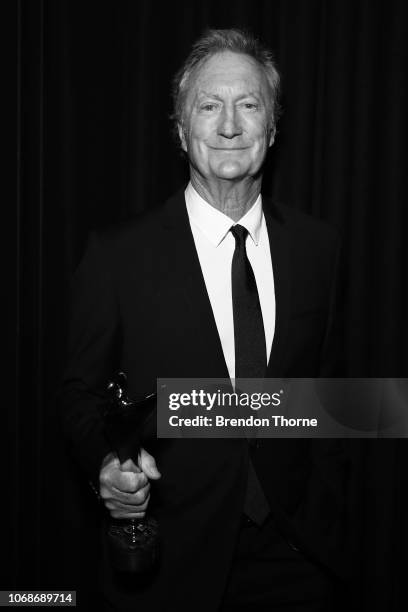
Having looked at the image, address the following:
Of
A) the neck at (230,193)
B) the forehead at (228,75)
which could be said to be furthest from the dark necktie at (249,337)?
the forehead at (228,75)

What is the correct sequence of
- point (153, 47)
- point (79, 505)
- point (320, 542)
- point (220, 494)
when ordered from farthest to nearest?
point (79, 505), point (153, 47), point (320, 542), point (220, 494)

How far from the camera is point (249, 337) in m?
1.36

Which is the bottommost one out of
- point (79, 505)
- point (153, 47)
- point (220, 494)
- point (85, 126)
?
point (79, 505)

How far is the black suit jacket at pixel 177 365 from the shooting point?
1343 millimetres

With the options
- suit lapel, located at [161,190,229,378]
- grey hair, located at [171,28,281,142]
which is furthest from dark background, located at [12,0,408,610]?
suit lapel, located at [161,190,229,378]

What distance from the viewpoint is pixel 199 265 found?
1.37 meters

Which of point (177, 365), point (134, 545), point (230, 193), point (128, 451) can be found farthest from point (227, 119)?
point (134, 545)

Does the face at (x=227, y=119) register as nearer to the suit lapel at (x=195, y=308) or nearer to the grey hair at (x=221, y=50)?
the grey hair at (x=221, y=50)

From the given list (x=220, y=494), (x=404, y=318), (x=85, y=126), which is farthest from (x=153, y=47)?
(x=220, y=494)

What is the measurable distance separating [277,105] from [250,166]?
0.74 ft

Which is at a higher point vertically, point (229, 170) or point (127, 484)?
point (229, 170)

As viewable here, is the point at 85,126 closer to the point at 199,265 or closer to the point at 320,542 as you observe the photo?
the point at 199,265

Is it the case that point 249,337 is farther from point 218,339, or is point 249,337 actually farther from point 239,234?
point 239,234

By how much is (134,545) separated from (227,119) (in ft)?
2.89
